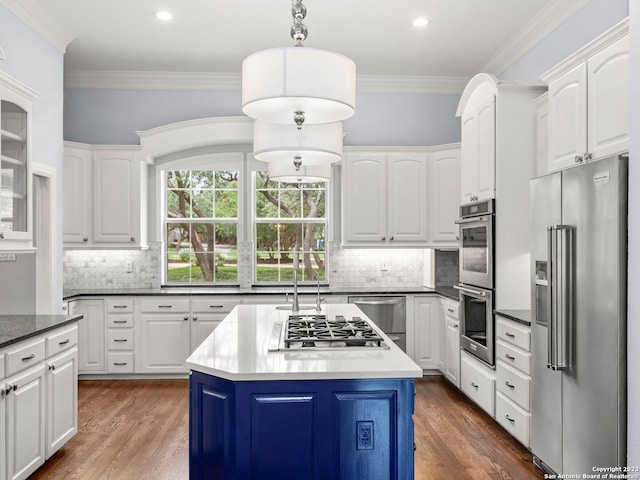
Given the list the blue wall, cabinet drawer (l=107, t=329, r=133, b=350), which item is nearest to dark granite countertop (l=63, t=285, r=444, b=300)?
cabinet drawer (l=107, t=329, r=133, b=350)

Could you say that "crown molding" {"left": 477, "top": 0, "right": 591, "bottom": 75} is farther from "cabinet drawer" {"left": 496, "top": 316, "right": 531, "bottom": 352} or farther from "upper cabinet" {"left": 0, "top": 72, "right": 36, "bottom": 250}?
"upper cabinet" {"left": 0, "top": 72, "right": 36, "bottom": 250}

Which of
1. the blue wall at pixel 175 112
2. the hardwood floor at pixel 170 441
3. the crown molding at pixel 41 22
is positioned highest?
the crown molding at pixel 41 22

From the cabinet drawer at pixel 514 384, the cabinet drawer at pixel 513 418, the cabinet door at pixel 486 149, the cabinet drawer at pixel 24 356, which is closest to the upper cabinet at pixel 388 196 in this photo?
the cabinet door at pixel 486 149

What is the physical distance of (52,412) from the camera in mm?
3246

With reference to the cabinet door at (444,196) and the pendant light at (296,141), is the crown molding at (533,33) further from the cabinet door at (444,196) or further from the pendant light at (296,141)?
the pendant light at (296,141)

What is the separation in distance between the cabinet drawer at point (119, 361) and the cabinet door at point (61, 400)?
5.76ft

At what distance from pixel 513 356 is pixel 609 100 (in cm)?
179

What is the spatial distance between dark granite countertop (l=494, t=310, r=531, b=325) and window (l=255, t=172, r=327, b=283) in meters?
2.70

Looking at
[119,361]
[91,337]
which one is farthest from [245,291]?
[91,337]

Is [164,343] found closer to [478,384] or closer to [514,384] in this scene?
[478,384]

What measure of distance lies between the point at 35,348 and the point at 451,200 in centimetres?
416

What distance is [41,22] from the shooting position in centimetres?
419

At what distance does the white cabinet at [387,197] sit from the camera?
5707mm

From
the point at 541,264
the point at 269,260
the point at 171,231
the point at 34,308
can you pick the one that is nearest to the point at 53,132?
the point at 34,308
